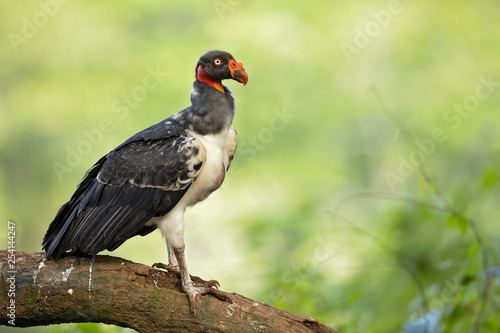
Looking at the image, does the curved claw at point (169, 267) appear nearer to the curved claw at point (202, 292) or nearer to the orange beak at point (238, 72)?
the curved claw at point (202, 292)

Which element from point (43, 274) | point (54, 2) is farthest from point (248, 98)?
point (43, 274)

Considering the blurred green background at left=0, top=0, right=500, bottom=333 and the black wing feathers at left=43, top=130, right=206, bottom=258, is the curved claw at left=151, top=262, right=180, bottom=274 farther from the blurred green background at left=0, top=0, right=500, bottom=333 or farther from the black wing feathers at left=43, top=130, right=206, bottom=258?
the blurred green background at left=0, top=0, right=500, bottom=333

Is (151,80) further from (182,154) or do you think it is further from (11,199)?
(182,154)

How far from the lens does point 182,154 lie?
11.2ft

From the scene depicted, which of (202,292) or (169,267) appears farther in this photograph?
(169,267)

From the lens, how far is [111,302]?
10.2ft

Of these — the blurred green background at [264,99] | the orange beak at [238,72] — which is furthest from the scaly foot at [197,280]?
the blurred green background at [264,99]

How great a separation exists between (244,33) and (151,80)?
1.92 metres

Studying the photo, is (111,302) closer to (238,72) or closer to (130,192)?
(130,192)

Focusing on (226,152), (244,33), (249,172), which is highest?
(244,33)

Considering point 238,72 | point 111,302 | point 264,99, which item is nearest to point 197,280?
point 111,302

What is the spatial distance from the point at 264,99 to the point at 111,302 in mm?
7697

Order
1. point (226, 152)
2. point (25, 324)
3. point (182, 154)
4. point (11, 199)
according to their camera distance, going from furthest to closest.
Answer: point (11, 199), point (226, 152), point (182, 154), point (25, 324)

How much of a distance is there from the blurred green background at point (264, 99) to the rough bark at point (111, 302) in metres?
4.14
